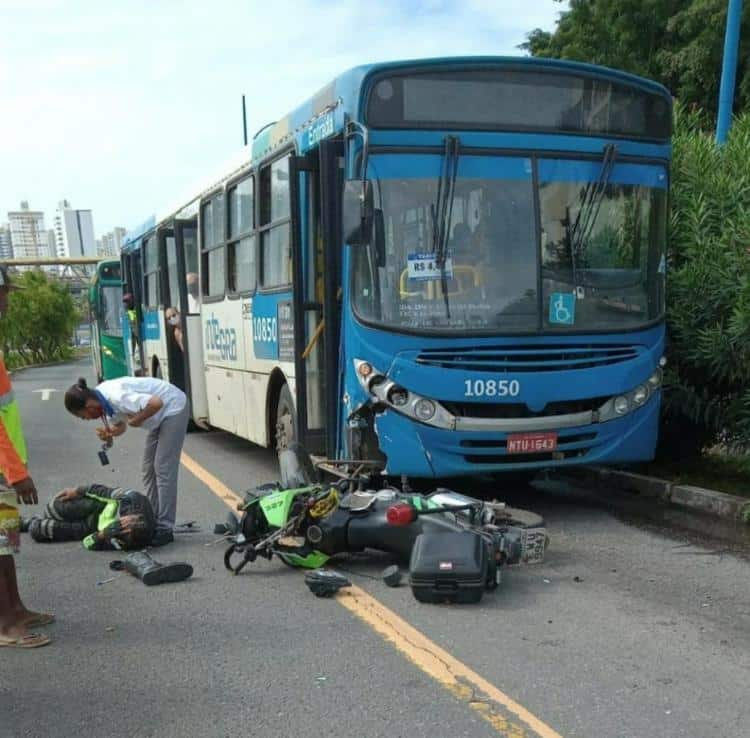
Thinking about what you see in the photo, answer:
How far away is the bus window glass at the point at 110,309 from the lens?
75.6 ft

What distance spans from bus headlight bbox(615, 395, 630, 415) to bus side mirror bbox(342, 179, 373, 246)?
238 centimetres

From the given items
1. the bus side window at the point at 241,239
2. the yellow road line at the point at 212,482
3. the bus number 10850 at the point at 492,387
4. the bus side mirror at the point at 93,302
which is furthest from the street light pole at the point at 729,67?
the bus side mirror at the point at 93,302

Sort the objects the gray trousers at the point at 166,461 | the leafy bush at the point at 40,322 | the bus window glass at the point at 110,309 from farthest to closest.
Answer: the leafy bush at the point at 40,322 < the bus window glass at the point at 110,309 < the gray trousers at the point at 166,461

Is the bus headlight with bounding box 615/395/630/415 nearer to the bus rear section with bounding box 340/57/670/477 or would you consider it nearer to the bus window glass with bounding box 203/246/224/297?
the bus rear section with bounding box 340/57/670/477

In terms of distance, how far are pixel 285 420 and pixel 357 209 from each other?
270 cm

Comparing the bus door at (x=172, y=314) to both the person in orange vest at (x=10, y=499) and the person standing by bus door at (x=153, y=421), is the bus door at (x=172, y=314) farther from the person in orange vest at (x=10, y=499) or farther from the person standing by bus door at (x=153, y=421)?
the person in orange vest at (x=10, y=499)

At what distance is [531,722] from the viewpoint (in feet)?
11.6

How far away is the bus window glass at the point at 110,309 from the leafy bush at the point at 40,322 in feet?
95.7

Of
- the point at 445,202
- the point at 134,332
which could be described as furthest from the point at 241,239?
the point at 134,332

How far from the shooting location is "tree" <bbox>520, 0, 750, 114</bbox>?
51.9 ft

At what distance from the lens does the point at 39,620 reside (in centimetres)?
480

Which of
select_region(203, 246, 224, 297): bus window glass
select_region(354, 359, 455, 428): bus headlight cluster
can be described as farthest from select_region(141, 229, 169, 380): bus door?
select_region(354, 359, 455, 428): bus headlight cluster

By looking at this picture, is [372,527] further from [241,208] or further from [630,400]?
[241,208]

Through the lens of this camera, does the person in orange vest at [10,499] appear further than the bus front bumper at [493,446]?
No
